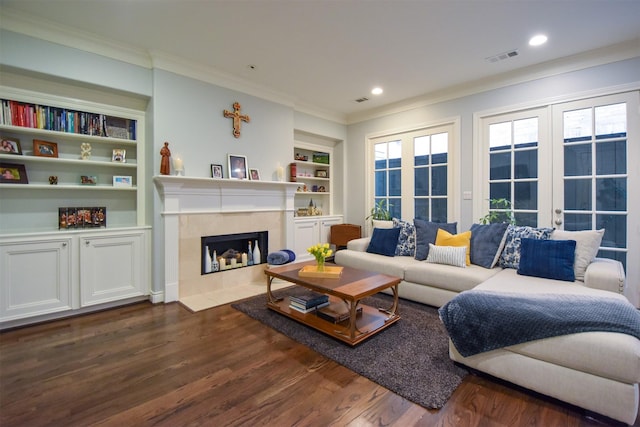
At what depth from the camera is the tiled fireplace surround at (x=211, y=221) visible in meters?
3.31

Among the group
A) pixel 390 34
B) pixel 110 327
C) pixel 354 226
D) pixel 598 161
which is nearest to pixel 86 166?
pixel 110 327

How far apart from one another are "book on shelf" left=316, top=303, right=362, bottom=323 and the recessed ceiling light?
10.3 feet

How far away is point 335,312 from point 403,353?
2.29ft

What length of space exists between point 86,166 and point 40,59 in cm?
101

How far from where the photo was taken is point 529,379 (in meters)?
1.71

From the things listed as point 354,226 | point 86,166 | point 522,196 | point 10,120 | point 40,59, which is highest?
point 40,59

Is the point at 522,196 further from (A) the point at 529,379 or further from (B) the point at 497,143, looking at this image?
(A) the point at 529,379

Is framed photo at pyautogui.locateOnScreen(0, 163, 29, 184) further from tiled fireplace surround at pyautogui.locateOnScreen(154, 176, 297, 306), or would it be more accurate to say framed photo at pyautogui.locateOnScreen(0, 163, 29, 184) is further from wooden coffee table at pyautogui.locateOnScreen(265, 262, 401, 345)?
wooden coffee table at pyautogui.locateOnScreen(265, 262, 401, 345)

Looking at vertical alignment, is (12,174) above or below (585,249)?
above

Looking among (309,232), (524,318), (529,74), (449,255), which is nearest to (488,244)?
(449,255)

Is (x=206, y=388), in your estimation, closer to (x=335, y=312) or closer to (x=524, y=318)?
(x=335, y=312)

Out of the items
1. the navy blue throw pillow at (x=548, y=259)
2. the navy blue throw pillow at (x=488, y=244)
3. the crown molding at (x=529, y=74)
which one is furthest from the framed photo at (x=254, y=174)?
the navy blue throw pillow at (x=548, y=259)

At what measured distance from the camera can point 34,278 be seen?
2.67m

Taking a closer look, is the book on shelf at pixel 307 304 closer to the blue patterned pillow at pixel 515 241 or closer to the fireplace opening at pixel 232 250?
the fireplace opening at pixel 232 250
